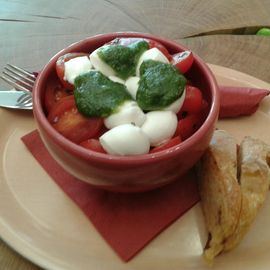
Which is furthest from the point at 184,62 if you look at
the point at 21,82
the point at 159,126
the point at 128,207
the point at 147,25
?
the point at 147,25

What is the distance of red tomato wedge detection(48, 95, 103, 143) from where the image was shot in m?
0.77

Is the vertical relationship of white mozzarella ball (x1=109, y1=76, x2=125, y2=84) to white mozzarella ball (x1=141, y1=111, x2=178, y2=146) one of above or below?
above

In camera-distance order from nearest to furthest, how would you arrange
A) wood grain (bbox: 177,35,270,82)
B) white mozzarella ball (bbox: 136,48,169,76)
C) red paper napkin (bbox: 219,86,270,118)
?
white mozzarella ball (bbox: 136,48,169,76)
red paper napkin (bbox: 219,86,270,118)
wood grain (bbox: 177,35,270,82)

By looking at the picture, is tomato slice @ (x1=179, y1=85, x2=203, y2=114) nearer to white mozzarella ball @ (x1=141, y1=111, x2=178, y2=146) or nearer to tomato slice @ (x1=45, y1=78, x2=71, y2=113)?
white mozzarella ball @ (x1=141, y1=111, x2=178, y2=146)

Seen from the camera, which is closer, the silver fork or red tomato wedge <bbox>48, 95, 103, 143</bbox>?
red tomato wedge <bbox>48, 95, 103, 143</bbox>

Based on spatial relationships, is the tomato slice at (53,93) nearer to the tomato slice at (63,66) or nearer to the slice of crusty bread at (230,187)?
the tomato slice at (63,66)

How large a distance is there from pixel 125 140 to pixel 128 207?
197 mm

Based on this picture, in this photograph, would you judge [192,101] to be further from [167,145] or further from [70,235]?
[70,235]

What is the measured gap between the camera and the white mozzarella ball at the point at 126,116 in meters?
0.75

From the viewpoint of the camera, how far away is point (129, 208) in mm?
861

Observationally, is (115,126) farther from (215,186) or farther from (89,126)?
(215,186)

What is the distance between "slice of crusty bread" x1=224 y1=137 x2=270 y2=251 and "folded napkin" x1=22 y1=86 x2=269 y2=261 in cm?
11

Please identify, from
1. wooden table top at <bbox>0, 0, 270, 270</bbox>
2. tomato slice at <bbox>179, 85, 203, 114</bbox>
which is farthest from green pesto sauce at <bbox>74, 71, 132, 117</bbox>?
wooden table top at <bbox>0, 0, 270, 270</bbox>

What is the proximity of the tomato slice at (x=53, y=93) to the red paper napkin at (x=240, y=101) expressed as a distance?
0.38 meters
